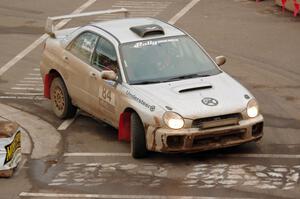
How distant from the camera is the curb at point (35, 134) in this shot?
12.4 meters

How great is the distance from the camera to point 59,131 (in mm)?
13391

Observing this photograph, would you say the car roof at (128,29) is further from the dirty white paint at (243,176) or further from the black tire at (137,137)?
the dirty white paint at (243,176)

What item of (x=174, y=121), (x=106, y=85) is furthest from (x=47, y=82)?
(x=174, y=121)

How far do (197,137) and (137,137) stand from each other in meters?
0.85

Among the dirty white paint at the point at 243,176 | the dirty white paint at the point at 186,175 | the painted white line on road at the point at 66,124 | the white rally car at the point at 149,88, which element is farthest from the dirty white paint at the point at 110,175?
the painted white line on road at the point at 66,124

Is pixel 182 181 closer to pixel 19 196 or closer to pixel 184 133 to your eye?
pixel 184 133

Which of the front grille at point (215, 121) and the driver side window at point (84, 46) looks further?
the driver side window at point (84, 46)

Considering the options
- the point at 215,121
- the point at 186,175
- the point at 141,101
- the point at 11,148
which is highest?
the point at 141,101

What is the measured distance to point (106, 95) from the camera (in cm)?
1238

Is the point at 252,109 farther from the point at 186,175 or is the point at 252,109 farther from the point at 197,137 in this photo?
the point at 186,175

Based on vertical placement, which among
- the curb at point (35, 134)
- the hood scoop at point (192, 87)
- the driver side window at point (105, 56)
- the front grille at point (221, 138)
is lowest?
the curb at point (35, 134)

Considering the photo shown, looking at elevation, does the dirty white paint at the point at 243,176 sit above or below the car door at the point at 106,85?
below

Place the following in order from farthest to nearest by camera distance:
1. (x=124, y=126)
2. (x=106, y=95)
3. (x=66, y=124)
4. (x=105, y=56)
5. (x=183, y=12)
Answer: (x=183, y=12) → (x=66, y=124) → (x=105, y=56) → (x=106, y=95) → (x=124, y=126)

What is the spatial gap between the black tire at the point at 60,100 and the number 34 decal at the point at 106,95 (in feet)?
4.25
